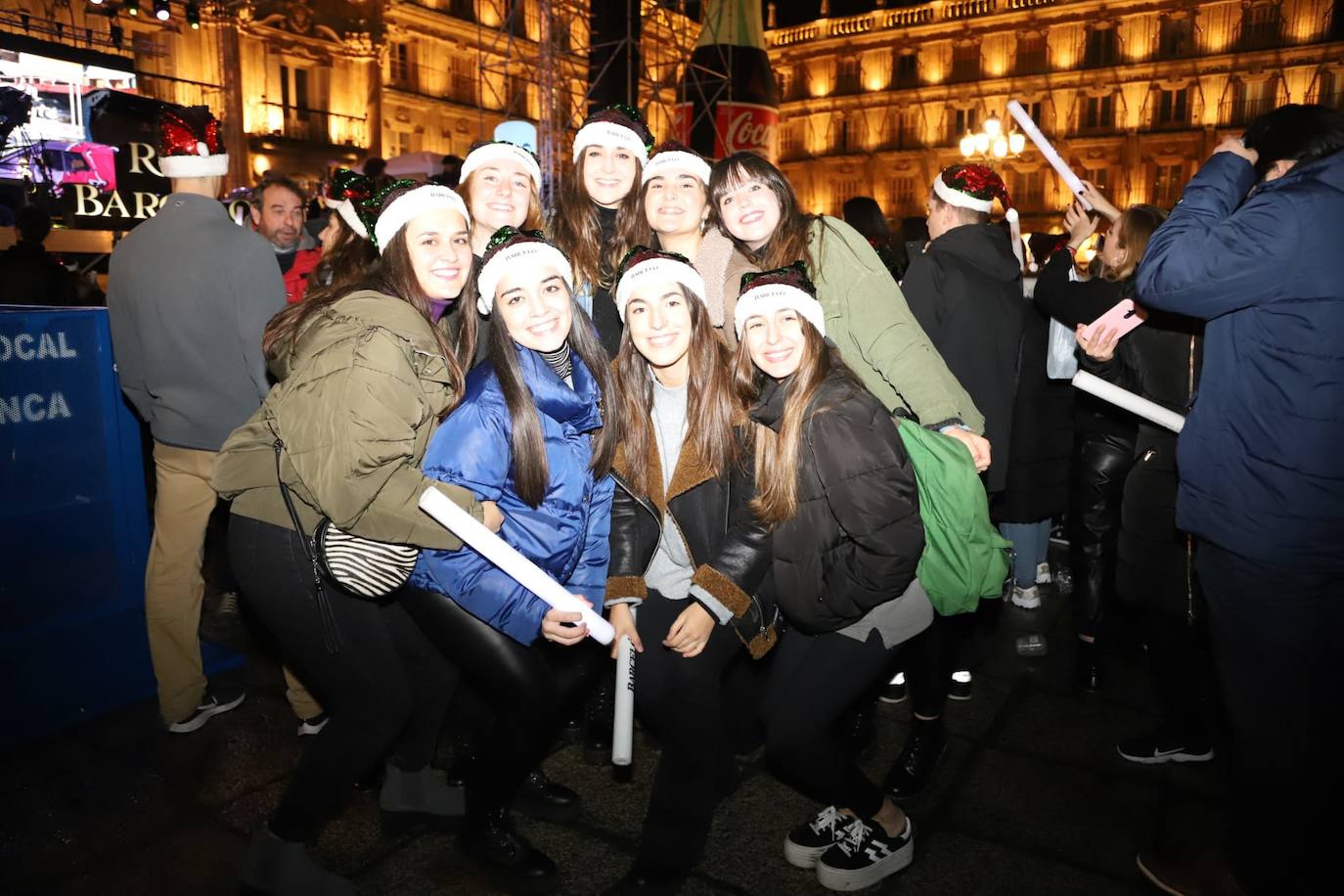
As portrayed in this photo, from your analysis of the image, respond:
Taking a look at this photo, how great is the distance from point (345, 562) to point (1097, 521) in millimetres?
3641

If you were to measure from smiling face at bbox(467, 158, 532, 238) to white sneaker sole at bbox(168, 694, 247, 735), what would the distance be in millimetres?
2402

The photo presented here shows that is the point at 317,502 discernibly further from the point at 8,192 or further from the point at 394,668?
the point at 8,192

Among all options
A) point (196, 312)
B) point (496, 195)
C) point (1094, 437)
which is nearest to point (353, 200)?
point (496, 195)

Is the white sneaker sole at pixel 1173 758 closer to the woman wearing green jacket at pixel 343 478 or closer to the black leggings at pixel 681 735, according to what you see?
the black leggings at pixel 681 735

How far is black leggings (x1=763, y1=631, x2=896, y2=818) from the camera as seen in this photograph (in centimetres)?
267

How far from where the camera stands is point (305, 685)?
3.70 meters

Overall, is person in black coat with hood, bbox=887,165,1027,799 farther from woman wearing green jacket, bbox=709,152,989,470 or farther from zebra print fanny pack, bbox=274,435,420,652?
zebra print fanny pack, bbox=274,435,420,652

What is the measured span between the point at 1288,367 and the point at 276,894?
10.2 ft

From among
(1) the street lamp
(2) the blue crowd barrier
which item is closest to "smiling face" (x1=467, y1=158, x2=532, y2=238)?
(2) the blue crowd barrier

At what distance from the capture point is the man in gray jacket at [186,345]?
352cm

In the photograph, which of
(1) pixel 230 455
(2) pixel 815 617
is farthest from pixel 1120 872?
(1) pixel 230 455

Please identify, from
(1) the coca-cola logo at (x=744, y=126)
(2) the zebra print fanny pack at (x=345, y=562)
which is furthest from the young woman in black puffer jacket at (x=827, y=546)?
(1) the coca-cola logo at (x=744, y=126)

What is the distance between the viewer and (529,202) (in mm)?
3652

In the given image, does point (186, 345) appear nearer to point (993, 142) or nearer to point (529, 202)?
point (529, 202)
